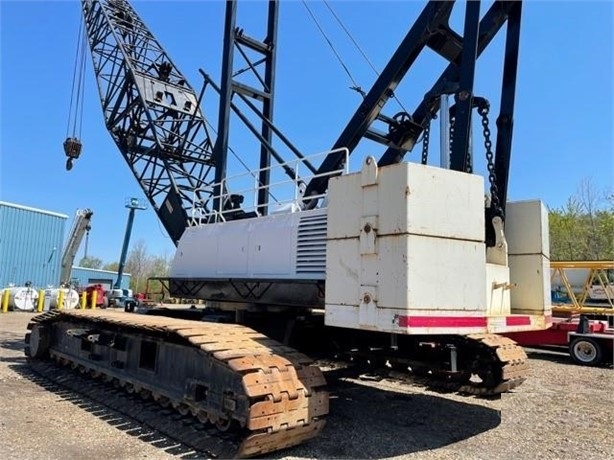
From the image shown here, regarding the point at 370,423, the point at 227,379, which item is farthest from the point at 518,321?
the point at 227,379

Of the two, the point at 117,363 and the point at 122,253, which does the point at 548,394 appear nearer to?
the point at 117,363

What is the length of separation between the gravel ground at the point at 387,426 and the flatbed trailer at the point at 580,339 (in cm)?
334

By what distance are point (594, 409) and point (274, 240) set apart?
481 centimetres

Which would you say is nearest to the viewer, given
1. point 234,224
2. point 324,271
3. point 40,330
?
point 324,271

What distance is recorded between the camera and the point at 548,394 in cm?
775

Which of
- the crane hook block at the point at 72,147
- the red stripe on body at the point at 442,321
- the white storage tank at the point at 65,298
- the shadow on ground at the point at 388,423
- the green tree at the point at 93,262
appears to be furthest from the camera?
the green tree at the point at 93,262

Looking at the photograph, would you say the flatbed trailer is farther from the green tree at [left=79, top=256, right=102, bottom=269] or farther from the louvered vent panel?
the green tree at [left=79, top=256, right=102, bottom=269]

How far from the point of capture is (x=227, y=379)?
4.48 metres

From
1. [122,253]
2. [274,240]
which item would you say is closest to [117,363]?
[274,240]

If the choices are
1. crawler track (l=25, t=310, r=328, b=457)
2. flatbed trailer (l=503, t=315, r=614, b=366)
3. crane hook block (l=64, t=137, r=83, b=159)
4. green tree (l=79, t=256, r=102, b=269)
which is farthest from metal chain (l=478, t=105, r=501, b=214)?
green tree (l=79, t=256, r=102, b=269)

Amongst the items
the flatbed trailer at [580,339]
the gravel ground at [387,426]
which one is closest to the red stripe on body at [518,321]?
the gravel ground at [387,426]

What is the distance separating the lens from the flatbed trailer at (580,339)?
11.1 meters

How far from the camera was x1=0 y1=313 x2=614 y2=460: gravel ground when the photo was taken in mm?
4664

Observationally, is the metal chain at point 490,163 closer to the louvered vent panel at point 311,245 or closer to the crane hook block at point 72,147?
the louvered vent panel at point 311,245
